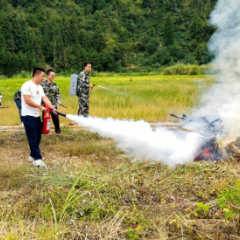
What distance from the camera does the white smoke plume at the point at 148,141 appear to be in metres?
5.05

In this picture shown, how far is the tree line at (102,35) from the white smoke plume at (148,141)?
26116 mm

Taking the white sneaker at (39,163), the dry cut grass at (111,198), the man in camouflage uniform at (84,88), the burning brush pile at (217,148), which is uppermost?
the man in camouflage uniform at (84,88)

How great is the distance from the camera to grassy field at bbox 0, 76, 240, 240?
10.1 feet

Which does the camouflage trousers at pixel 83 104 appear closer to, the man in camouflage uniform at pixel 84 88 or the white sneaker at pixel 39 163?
the man in camouflage uniform at pixel 84 88

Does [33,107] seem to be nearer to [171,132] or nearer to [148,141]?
[148,141]

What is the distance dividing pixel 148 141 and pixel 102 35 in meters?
59.8

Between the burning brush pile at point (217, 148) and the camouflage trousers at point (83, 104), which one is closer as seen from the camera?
the burning brush pile at point (217, 148)

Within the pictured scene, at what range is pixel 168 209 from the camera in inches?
140

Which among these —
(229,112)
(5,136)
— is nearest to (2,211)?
(5,136)

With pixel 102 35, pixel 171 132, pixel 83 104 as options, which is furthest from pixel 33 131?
pixel 102 35

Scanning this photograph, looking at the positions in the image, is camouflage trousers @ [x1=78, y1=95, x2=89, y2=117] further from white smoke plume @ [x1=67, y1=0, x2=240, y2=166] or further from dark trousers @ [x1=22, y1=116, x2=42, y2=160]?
dark trousers @ [x1=22, y1=116, x2=42, y2=160]

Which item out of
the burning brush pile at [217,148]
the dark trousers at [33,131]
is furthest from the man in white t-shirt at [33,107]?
the burning brush pile at [217,148]

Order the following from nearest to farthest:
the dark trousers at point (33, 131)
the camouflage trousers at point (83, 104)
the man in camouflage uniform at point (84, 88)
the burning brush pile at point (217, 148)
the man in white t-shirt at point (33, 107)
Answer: the man in white t-shirt at point (33, 107), the dark trousers at point (33, 131), the burning brush pile at point (217, 148), the man in camouflage uniform at point (84, 88), the camouflage trousers at point (83, 104)

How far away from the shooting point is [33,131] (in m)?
4.90
